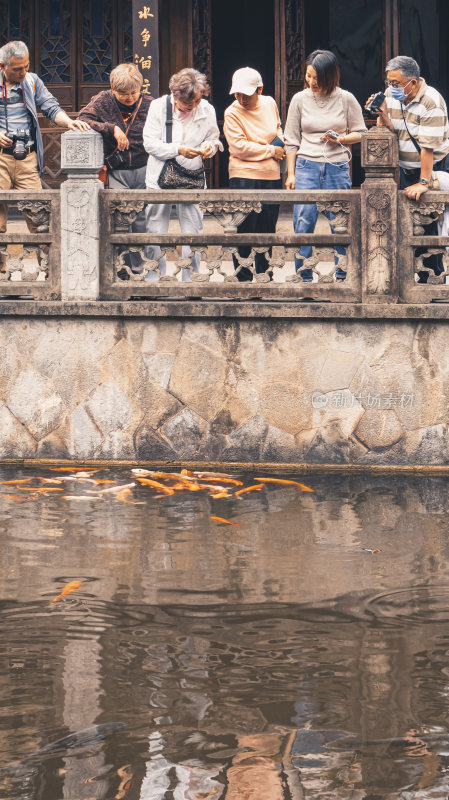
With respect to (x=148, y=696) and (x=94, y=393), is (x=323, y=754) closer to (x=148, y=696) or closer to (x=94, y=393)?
(x=148, y=696)

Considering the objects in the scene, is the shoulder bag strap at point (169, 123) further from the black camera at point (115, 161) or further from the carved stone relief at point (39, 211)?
the carved stone relief at point (39, 211)

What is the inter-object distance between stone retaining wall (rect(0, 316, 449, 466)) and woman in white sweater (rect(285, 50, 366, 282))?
69 centimetres

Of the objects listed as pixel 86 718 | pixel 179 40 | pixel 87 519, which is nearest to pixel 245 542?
pixel 87 519

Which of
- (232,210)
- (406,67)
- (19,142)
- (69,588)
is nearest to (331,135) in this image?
(406,67)

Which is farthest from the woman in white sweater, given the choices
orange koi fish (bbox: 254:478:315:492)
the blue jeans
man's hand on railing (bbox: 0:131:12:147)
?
man's hand on railing (bbox: 0:131:12:147)

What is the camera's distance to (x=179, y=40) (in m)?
15.2

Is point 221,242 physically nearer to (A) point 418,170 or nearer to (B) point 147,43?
(A) point 418,170

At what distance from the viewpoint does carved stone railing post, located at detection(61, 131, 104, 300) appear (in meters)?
9.16

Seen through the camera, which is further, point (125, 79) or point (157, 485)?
point (125, 79)

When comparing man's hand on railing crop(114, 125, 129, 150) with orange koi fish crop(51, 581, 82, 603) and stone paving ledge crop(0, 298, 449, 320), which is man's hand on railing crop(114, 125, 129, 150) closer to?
stone paving ledge crop(0, 298, 449, 320)

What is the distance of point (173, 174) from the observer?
Result: 947 cm

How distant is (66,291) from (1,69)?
165 centimetres

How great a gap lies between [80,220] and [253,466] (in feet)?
6.60

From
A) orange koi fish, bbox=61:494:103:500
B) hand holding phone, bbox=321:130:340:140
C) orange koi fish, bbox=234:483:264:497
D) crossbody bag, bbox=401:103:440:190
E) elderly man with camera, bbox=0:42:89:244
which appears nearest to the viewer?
orange koi fish, bbox=61:494:103:500
